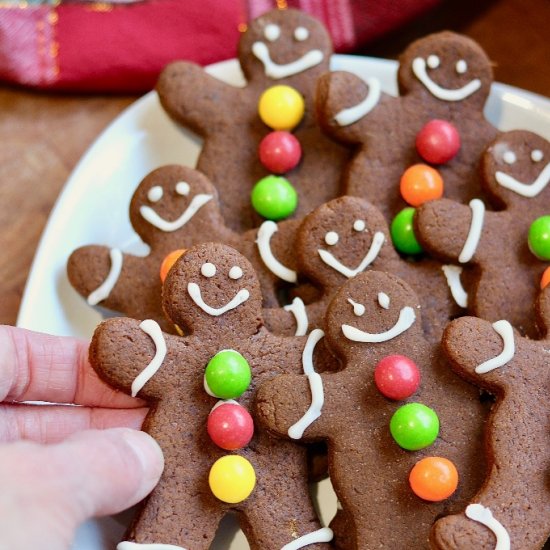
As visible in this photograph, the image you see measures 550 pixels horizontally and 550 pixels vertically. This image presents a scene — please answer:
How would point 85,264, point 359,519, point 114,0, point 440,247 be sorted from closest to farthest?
point 359,519 → point 440,247 → point 85,264 → point 114,0

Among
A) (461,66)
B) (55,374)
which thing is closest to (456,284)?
(461,66)

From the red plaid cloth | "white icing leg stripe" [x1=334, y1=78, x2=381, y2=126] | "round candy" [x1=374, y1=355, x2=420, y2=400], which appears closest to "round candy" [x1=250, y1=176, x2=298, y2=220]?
"white icing leg stripe" [x1=334, y1=78, x2=381, y2=126]

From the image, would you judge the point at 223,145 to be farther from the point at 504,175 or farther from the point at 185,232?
the point at 504,175

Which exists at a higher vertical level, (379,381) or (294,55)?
(294,55)

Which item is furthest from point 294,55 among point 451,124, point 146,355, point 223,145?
point 146,355

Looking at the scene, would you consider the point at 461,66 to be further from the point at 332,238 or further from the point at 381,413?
the point at 381,413

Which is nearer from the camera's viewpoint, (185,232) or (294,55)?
(185,232)
